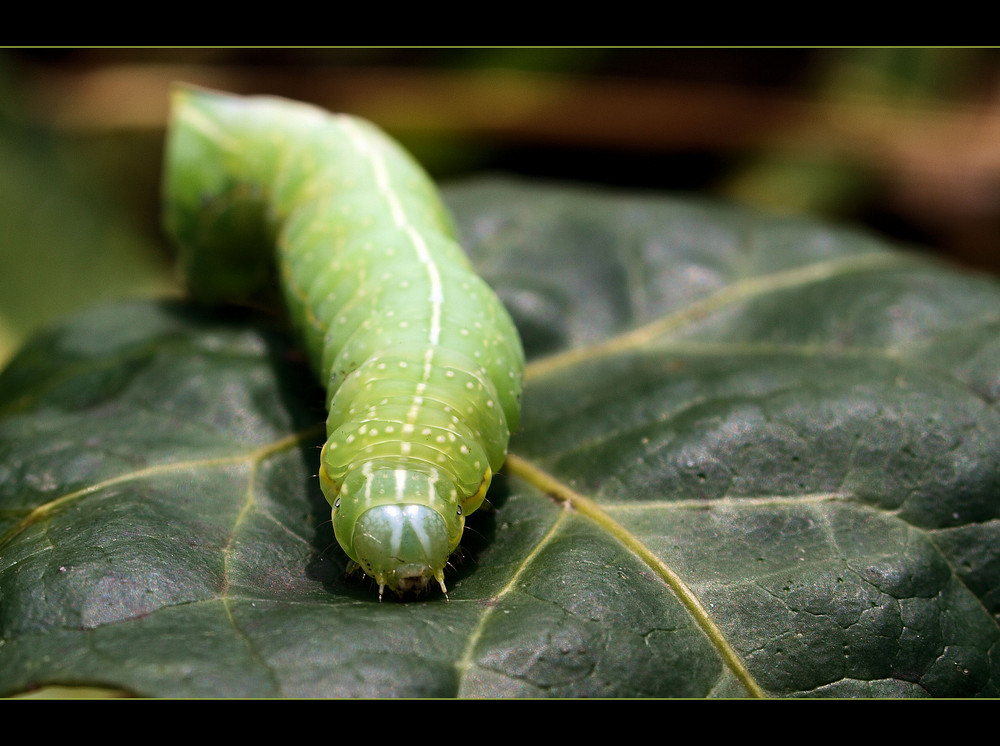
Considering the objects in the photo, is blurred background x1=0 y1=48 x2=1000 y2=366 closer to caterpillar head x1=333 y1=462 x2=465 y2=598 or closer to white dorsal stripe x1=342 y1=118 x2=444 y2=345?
white dorsal stripe x1=342 y1=118 x2=444 y2=345

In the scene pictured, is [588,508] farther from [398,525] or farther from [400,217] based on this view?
[400,217]

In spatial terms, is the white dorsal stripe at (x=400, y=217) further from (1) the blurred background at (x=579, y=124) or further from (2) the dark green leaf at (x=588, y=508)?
(1) the blurred background at (x=579, y=124)

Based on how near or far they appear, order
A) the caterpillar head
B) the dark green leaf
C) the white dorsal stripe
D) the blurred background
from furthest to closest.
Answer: the blurred background → the white dorsal stripe → the caterpillar head → the dark green leaf

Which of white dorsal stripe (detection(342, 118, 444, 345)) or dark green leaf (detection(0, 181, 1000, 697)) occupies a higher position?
white dorsal stripe (detection(342, 118, 444, 345))

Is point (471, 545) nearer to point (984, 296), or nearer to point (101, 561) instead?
point (101, 561)

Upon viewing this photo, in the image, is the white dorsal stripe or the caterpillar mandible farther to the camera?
the white dorsal stripe

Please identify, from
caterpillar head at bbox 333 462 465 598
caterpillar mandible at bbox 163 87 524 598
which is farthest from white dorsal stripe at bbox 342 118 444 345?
caterpillar head at bbox 333 462 465 598

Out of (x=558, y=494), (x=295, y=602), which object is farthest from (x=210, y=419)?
(x=558, y=494)
